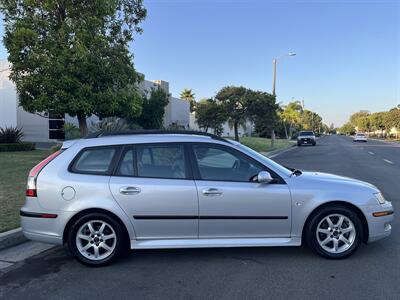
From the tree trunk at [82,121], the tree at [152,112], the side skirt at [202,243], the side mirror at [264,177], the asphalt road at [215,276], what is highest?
the tree at [152,112]

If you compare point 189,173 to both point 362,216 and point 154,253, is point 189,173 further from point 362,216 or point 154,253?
point 362,216

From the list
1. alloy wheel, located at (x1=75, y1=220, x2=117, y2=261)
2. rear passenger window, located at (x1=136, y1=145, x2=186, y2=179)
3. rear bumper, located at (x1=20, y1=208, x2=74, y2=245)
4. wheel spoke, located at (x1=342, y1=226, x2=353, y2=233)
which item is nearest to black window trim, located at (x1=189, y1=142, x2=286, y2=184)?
rear passenger window, located at (x1=136, y1=145, x2=186, y2=179)

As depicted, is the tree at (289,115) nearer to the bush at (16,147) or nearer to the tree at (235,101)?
the tree at (235,101)

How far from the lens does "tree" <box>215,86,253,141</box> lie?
3005 cm

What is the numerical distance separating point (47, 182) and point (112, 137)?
97 centimetres

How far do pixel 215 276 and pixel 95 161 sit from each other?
202 centimetres

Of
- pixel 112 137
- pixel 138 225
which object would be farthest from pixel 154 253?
pixel 112 137

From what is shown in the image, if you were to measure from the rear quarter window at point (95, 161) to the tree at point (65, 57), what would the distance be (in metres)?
10.2

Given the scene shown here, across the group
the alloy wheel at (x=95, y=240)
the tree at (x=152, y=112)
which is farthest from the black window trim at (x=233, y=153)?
the tree at (x=152, y=112)

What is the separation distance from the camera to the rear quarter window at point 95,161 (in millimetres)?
5105

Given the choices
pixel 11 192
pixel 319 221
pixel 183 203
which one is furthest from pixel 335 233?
pixel 11 192

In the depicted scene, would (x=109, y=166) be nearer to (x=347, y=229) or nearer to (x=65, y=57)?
(x=347, y=229)

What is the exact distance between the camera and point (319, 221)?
5090 millimetres

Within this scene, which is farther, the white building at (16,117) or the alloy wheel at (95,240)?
the white building at (16,117)
